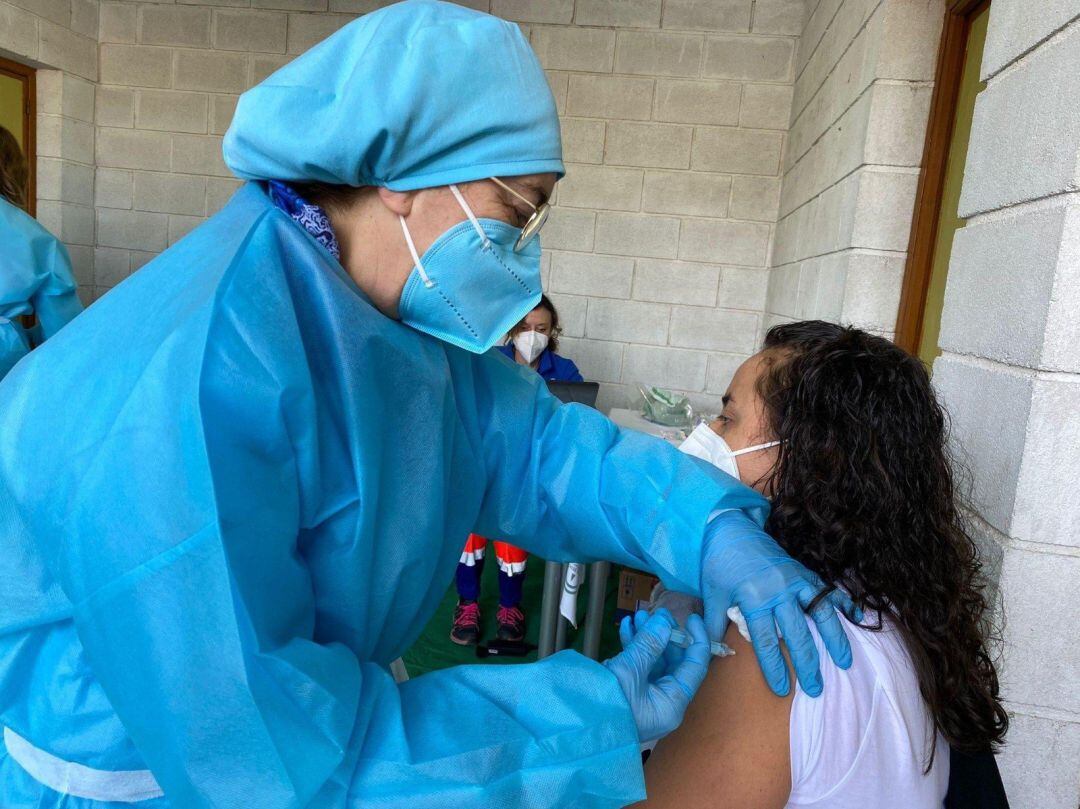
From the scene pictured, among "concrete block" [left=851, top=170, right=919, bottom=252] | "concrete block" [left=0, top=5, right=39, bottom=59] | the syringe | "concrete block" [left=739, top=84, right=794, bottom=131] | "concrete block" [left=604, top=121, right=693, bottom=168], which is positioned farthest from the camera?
"concrete block" [left=604, top=121, right=693, bottom=168]

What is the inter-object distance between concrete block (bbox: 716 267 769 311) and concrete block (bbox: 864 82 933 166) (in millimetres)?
1824

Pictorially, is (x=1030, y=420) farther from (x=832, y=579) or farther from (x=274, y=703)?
(x=274, y=703)

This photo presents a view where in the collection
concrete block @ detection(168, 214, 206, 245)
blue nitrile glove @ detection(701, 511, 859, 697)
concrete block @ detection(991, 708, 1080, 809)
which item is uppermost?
concrete block @ detection(168, 214, 206, 245)

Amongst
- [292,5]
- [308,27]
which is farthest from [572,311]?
[292,5]

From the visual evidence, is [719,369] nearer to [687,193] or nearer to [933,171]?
[687,193]

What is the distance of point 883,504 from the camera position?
37.8 inches

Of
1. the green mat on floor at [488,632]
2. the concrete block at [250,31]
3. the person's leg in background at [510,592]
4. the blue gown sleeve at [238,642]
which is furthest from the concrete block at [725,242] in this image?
the blue gown sleeve at [238,642]

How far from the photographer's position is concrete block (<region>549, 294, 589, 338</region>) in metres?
3.97

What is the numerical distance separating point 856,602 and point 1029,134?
727mm

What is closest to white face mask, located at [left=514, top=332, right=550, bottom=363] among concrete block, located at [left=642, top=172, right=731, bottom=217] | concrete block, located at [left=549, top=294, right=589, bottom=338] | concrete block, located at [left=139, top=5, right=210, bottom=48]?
concrete block, located at [left=549, top=294, right=589, bottom=338]

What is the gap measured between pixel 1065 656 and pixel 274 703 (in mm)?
1115

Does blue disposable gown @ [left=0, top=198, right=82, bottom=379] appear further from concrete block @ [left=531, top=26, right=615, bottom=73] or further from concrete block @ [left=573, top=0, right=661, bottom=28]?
concrete block @ [left=573, top=0, right=661, bottom=28]

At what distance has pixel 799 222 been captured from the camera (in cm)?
302

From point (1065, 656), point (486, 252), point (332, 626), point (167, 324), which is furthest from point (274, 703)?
point (1065, 656)
